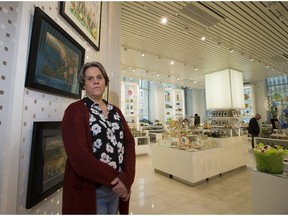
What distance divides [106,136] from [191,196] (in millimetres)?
2996

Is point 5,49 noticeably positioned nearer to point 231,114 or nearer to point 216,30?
point 216,30

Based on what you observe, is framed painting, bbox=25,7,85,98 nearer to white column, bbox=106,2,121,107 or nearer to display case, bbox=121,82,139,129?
white column, bbox=106,2,121,107

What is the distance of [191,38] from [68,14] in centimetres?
418

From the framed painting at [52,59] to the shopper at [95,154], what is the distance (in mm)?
198

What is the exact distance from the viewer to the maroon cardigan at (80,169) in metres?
0.90

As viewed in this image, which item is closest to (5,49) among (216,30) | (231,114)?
(216,30)

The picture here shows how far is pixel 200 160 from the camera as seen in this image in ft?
13.1

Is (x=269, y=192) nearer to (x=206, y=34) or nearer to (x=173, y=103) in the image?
(x=206, y=34)

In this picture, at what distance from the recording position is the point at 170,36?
466 centimetres

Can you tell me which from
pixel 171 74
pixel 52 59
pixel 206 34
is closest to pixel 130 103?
pixel 171 74

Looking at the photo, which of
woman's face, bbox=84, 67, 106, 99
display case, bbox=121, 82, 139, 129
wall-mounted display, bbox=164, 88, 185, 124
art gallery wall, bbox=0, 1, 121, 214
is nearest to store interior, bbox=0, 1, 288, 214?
art gallery wall, bbox=0, 1, 121, 214

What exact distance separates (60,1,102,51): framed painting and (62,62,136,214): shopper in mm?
524

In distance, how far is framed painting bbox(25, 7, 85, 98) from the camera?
3.16 ft

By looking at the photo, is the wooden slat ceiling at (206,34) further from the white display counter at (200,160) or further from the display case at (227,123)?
the white display counter at (200,160)
